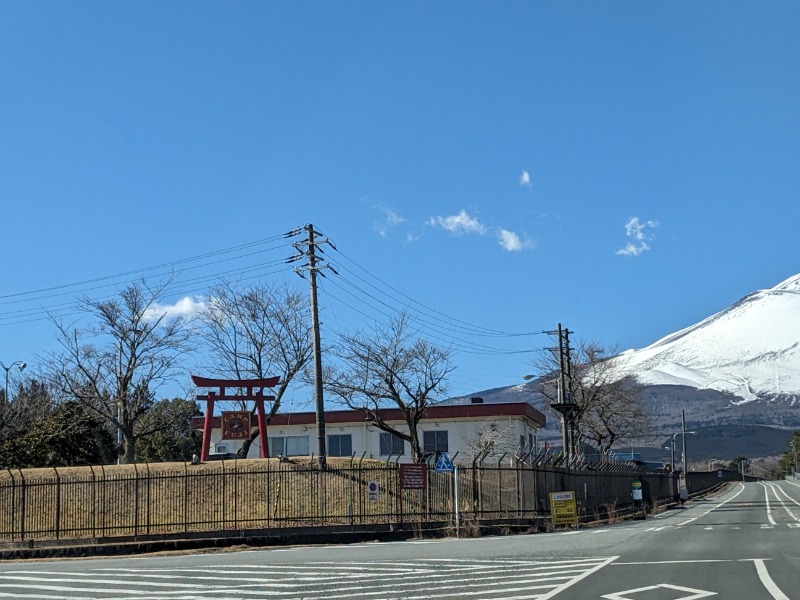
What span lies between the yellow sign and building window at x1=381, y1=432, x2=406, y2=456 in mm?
23887

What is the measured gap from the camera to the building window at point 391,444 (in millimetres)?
57000

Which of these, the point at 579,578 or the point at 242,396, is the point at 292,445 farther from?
the point at 579,578

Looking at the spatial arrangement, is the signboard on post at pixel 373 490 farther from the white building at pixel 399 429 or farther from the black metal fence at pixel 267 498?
the white building at pixel 399 429

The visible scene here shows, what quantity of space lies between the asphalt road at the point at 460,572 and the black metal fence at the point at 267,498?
4.73m

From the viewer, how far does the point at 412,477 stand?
3078 cm

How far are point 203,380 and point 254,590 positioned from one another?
91.3 feet

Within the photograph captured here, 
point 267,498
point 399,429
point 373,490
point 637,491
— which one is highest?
point 399,429

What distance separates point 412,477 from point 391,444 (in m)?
26.7

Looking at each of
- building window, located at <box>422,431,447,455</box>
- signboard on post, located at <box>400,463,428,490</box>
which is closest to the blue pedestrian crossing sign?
signboard on post, located at <box>400,463,428,490</box>

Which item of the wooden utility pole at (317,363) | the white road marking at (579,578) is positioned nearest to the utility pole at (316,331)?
the wooden utility pole at (317,363)

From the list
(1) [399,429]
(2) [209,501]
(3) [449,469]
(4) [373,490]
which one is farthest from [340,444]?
(3) [449,469]

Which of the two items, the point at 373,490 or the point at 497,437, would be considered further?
the point at 497,437

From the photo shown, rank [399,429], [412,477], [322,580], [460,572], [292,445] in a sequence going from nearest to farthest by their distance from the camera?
1. [322,580]
2. [460,572]
3. [412,477]
4. [399,429]
5. [292,445]

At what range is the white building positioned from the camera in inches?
2213
